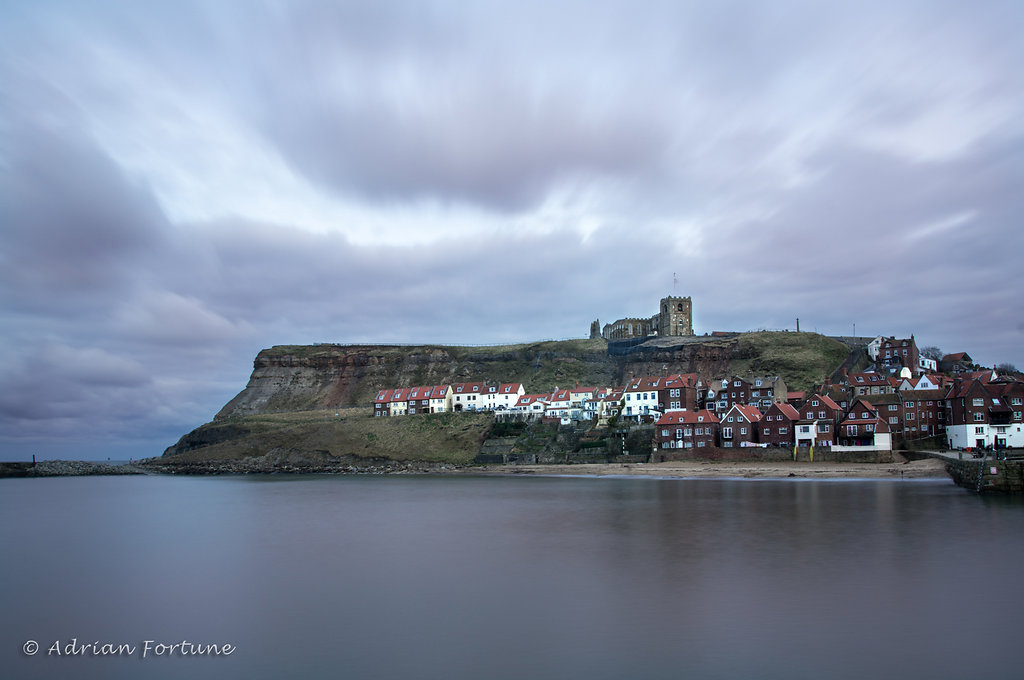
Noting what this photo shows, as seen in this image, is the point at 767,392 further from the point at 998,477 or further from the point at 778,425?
the point at 998,477

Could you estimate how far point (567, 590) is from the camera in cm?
2184

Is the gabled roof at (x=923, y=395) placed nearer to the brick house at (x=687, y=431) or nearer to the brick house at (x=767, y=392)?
the brick house at (x=767, y=392)

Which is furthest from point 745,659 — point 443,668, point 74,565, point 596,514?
point 74,565

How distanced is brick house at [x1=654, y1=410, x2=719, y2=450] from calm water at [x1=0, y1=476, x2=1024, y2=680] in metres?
25.2

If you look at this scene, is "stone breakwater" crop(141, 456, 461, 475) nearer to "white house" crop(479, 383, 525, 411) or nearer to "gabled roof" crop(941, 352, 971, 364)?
"white house" crop(479, 383, 525, 411)

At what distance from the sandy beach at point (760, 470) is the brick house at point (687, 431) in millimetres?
2272

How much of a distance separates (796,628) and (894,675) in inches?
126

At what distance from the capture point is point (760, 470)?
5850cm

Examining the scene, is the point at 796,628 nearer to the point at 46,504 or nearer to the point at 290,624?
the point at 290,624

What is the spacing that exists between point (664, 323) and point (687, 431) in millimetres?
59835

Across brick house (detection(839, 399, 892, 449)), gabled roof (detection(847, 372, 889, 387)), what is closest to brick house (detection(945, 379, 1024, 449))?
brick house (detection(839, 399, 892, 449))

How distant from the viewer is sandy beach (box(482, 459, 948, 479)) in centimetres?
5369

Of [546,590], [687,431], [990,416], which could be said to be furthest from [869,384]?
[546,590]

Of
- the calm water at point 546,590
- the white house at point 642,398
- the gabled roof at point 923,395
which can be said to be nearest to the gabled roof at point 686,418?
the white house at point 642,398
